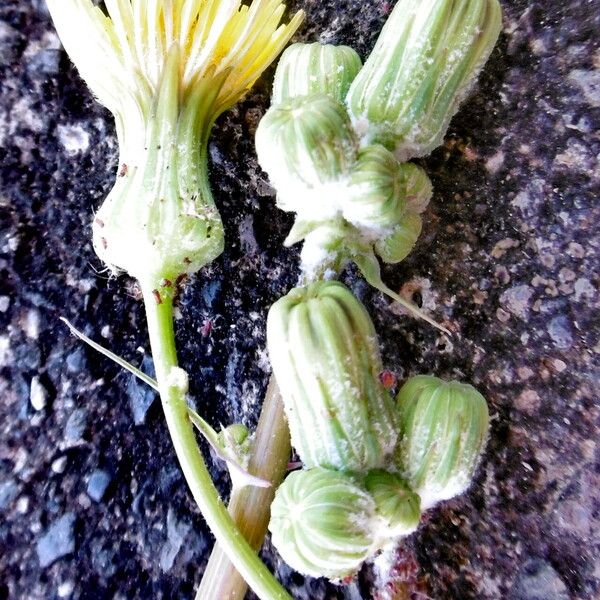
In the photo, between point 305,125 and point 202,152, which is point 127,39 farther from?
point 305,125

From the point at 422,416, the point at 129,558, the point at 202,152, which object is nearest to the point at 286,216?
the point at 202,152

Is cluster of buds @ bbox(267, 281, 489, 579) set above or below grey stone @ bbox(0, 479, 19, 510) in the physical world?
above

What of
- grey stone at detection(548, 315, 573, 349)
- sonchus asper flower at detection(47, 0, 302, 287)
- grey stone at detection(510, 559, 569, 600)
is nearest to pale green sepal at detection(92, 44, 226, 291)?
sonchus asper flower at detection(47, 0, 302, 287)

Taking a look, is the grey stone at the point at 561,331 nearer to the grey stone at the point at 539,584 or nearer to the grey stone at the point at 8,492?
the grey stone at the point at 539,584

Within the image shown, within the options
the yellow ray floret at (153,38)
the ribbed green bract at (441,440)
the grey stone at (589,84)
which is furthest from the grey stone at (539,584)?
the yellow ray floret at (153,38)

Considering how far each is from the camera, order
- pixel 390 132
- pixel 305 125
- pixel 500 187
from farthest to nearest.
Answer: pixel 500 187, pixel 390 132, pixel 305 125

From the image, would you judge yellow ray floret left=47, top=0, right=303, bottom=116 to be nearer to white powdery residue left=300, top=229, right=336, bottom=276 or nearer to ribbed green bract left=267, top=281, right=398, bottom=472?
white powdery residue left=300, top=229, right=336, bottom=276

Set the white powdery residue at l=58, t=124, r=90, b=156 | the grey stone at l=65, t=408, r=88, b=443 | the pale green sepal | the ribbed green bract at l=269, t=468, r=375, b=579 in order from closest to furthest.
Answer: the ribbed green bract at l=269, t=468, r=375, b=579, the pale green sepal, the grey stone at l=65, t=408, r=88, b=443, the white powdery residue at l=58, t=124, r=90, b=156
